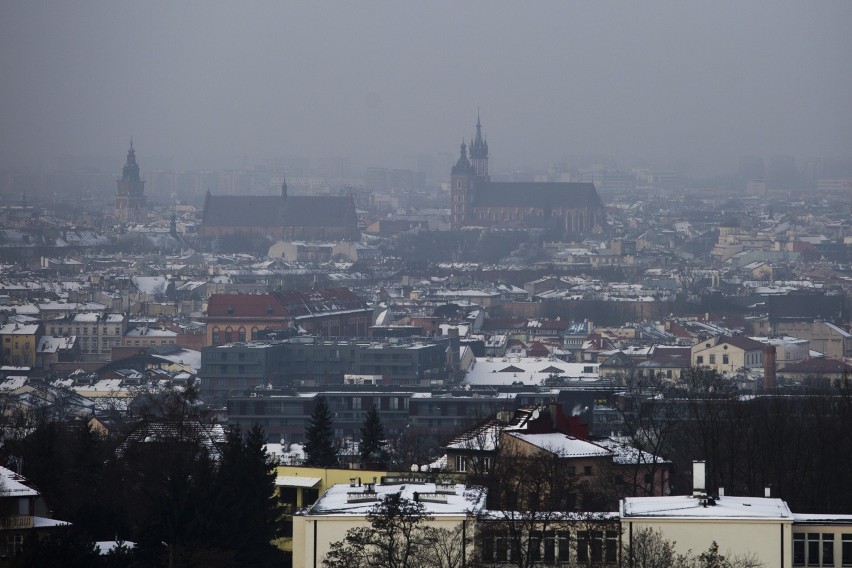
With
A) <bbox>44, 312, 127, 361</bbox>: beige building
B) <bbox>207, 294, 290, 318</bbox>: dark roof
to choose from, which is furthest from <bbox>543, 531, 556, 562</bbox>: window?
<bbox>44, 312, 127, 361</bbox>: beige building

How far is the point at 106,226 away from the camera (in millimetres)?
139750

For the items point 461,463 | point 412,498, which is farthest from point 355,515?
point 461,463

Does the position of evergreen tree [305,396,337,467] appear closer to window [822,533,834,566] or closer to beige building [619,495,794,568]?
beige building [619,495,794,568]

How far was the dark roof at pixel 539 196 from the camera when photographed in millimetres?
134375

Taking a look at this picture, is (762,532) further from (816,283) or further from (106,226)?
(106,226)

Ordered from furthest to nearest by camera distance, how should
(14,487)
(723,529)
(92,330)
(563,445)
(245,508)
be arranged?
(92,330) < (563,445) < (245,508) < (14,487) < (723,529)

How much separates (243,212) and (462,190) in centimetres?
1244

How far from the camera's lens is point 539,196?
134875 mm

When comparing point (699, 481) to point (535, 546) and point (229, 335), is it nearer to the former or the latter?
point (535, 546)

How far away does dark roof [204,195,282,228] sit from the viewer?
132000 mm

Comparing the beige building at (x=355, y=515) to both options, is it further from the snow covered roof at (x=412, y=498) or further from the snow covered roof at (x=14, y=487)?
the snow covered roof at (x=14, y=487)

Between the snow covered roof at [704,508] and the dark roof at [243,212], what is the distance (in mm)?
114112

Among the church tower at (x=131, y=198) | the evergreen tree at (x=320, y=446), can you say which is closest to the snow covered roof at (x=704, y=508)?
the evergreen tree at (x=320, y=446)

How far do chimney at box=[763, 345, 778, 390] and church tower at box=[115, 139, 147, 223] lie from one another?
98431 mm
